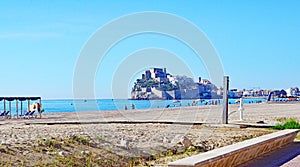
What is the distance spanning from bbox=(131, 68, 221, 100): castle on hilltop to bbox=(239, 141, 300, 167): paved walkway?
216 inches

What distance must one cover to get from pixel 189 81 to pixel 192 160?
10.7 m

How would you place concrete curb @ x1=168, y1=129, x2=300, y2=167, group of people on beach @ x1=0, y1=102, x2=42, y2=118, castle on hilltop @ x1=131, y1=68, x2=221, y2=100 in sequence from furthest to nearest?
group of people on beach @ x1=0, y1=102, x2=42, y2=118 → castle on hilltop @ x1=131, y1=68, x2=221, y2=100 → concrete curb @ x1=168, y1=129, x2=300, y2=167

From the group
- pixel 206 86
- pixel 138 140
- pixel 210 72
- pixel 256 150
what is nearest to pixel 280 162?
pixel 256 150

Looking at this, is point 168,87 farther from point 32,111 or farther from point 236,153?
point 32,111

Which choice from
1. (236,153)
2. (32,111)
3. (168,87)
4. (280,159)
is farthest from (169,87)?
(32,111)

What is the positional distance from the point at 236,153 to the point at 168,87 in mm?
10046

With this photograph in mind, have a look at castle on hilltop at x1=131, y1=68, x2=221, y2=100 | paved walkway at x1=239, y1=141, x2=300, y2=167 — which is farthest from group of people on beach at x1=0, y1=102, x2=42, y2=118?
paved walkway at x1=239, y1=141, x2=300, y2=167

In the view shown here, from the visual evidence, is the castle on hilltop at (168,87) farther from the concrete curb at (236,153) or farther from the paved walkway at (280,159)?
the paved walkway at (280,159)

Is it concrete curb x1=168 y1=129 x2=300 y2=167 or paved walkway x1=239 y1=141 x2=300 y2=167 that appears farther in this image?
paved walkway x1=239 y1=141 x2=300 y2=167

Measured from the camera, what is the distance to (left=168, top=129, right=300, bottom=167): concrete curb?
6.85m

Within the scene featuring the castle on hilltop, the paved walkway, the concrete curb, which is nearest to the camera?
the concrete curb

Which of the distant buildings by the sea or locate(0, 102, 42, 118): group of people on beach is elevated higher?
the distant buildings by the sea

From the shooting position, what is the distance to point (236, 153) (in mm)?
8250

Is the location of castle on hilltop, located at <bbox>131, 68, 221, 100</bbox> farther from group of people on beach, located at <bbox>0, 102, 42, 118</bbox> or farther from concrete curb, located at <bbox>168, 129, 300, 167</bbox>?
group of people on beach, located at <bbox>0, 102, 42, 118</bbox>
